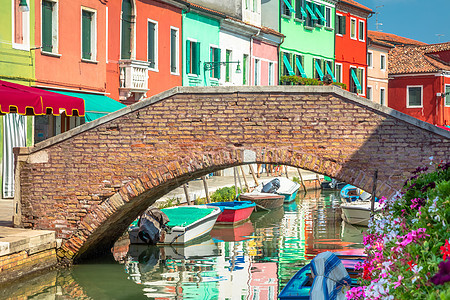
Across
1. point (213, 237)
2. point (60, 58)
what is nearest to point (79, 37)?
point (60, 58)

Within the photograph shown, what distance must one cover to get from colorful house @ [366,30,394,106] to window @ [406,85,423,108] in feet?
3.90

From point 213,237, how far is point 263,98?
7044 millimetres

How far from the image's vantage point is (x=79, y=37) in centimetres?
1808

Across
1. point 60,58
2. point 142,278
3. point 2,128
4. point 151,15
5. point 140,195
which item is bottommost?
point 142,278

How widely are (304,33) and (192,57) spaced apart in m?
10.7

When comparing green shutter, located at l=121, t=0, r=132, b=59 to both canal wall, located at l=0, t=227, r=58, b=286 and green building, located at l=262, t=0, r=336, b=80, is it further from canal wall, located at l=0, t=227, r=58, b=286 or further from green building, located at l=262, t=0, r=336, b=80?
green building, located at l=262, t=0, r=336, b=80

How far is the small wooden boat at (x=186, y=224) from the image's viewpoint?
16016 mm

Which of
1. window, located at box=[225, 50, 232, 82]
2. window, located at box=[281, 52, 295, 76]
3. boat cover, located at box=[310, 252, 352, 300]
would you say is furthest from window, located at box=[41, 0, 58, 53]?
window, located at box=[281, 52, 295, 76]

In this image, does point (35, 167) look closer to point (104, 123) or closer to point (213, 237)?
point (104, 123)

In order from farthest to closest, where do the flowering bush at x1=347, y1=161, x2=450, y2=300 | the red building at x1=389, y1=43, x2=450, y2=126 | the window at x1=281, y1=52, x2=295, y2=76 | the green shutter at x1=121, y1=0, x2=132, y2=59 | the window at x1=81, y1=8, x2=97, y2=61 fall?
1. the red building at x1=389, y1=43, x2=450, y2=126
2. the window at x1=281, y1=52, x2=295, y2=76
3. the green shutter at x1=121, y1=0, x2=132, y2=59
4. the window at x1=81, y1=8, x2=97, y2=61
5. the flowering bush at x1=347, y1=161, x2=450, y2=300

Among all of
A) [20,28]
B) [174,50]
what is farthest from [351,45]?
[20,28]

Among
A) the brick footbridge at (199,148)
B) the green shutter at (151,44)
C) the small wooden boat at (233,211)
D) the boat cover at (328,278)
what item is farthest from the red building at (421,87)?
the boat cover at (328,278)

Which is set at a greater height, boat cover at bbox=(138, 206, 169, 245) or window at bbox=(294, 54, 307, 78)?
window at bbox=(294, 54, 307, 78)

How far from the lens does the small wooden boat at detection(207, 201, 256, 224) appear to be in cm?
1994
